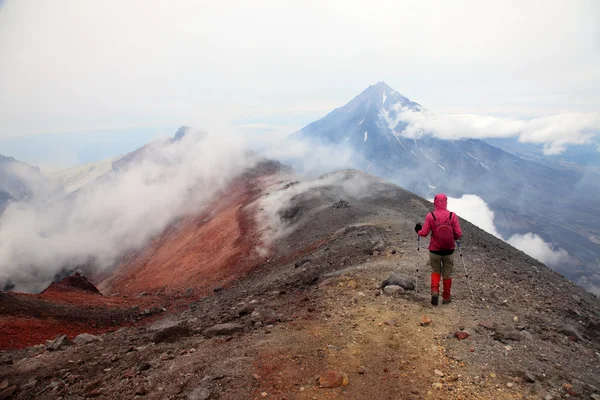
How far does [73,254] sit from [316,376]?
48.4m

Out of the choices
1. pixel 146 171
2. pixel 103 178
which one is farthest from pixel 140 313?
pixel 103 178

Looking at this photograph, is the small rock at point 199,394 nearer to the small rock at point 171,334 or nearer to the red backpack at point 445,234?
the small rock at point 171,334

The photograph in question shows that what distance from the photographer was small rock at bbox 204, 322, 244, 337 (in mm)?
7961

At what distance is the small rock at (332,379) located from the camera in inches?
213

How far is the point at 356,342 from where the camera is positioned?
6793 mm

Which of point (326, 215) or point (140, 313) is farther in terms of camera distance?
point (326, 215)

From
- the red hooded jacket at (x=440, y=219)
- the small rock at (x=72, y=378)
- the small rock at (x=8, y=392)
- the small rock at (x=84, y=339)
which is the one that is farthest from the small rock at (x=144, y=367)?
the red hooded jacket at (x=440, y=219)

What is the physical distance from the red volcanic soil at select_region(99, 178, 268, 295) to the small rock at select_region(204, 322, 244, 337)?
10.9m

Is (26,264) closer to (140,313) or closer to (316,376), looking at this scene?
(140,313)

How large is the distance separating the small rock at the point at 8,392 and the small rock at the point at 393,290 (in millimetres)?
8172

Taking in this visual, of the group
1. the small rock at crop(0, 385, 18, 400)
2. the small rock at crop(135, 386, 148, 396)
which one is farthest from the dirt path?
the small rock at crop(0, 385, 18, 400)

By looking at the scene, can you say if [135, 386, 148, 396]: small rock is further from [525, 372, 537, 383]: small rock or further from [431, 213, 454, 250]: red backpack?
[431, 213, 454, 250]: red backpack

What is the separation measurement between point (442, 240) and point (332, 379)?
4395 mm

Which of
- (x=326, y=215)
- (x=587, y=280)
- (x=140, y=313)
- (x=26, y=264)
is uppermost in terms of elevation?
(x=326, y=215)
